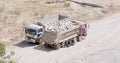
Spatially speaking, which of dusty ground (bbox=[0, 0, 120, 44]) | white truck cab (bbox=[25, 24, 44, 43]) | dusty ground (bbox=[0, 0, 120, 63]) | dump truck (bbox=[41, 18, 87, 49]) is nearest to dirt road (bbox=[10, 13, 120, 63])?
dusty ground (bbox=[0, 0, 120, 63])

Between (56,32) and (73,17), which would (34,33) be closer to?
(56,32)

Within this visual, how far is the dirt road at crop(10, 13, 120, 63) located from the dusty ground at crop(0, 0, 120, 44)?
156 inches

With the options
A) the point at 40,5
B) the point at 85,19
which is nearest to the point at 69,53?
the point at 85,19

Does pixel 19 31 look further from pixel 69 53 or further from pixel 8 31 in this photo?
pixel 69 53

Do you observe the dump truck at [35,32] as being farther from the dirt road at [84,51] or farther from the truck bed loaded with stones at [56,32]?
the dirt road at [84,51]

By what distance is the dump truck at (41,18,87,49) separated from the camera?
101 ft

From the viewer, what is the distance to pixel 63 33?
31.3 metres

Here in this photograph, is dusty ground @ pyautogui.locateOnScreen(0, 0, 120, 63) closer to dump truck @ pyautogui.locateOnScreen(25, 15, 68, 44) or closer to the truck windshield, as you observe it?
dump truck @ pyautogui.locateOnScreen(25, 15, 68, 44)

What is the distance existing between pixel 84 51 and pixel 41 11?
11259 mm

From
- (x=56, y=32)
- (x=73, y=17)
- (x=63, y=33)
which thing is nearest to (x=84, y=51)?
(x=63, y=33)

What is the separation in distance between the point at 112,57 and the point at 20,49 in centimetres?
752

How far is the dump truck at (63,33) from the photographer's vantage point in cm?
3088

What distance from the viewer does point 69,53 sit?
3081cm

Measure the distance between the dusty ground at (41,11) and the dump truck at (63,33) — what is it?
13.3ft
